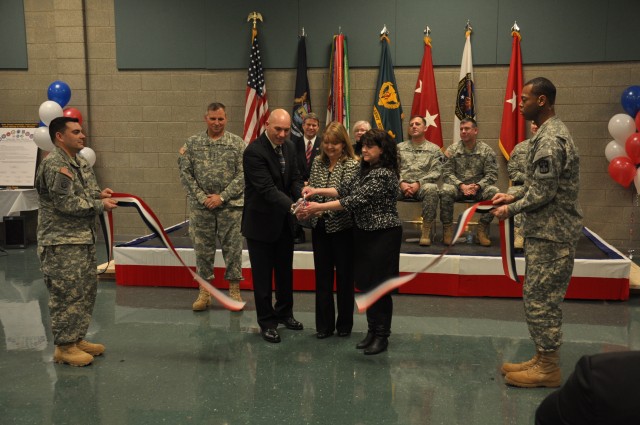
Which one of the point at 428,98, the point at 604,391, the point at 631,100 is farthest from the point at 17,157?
the point at 604,391

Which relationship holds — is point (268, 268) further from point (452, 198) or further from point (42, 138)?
point (42, 138)

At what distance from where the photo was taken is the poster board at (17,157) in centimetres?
756

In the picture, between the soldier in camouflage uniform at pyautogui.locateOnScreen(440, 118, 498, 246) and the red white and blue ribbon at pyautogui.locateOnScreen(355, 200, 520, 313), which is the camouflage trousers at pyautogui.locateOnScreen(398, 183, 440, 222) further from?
the red white and blue ribbon at pyautogui.locateOnScreen(355, 200, 520, 313)

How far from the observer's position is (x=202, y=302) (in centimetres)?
493

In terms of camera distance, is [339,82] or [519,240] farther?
[339,82]

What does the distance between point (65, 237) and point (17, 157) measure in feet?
15.3

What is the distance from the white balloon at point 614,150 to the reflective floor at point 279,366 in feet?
6.97

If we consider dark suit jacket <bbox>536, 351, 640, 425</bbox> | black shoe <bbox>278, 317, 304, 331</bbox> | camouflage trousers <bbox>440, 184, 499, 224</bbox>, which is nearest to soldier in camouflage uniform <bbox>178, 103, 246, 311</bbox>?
black shoe <bbox>278, 317, 304, 331</bbox>

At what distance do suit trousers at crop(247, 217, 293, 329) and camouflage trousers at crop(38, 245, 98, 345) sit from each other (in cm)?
106

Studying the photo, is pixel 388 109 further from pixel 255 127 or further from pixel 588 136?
pixel 588 136

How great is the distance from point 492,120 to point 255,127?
289cm

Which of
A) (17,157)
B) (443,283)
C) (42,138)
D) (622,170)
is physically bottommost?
(443,283)

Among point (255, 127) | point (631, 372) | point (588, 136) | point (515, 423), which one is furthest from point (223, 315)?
point (588, 136)

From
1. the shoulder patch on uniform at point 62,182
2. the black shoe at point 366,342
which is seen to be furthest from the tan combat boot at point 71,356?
the black shoe at point 366,342
